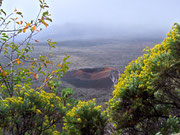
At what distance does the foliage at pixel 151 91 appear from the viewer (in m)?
3.24

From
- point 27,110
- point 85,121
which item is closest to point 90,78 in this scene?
point 85,121

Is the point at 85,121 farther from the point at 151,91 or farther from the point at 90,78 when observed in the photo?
the point at 90,78

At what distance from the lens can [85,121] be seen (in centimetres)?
448

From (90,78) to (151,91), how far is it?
40.9ft

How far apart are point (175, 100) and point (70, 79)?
41.7 ft

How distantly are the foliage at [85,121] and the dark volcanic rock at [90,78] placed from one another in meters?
9.50

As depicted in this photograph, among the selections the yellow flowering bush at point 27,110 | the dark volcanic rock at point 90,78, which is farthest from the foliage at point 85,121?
the dark volcanic rock at point 90,78

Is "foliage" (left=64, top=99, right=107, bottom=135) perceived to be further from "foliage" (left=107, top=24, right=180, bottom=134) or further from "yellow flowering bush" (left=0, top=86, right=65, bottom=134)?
"yellow flowering bush" (left=0, top=86, right=65, bottom=134)

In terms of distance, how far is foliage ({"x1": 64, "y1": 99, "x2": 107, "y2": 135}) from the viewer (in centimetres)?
443

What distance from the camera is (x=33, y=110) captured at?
3.52 m

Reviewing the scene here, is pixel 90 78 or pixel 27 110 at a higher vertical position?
pixel 27 110

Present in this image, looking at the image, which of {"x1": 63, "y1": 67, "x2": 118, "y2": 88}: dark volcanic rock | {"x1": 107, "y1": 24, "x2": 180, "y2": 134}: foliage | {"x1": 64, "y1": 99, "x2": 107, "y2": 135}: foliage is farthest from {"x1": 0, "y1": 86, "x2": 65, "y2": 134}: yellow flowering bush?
{"x1": 63, "y1": 67, "x2": 118, "y2": 88}: dark volcanic rock

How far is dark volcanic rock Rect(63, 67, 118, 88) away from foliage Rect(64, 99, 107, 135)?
9505 mm

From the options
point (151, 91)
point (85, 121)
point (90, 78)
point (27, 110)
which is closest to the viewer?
point (27, 110)
